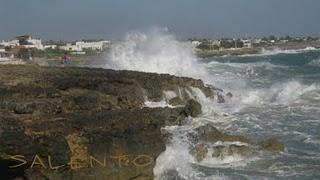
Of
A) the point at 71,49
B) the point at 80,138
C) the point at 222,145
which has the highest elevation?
the point at 80,138

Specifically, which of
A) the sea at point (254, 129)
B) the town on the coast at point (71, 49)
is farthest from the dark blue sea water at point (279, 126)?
the town on the coast at point (71, 49)

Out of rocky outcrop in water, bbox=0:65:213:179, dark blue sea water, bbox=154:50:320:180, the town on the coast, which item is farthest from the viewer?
the town on the coast

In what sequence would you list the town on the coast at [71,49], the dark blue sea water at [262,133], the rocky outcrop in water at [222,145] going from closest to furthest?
the dark blue sea water at [262,133] < the rocky outcrop in water at [222,145] < the town on the coast at [71,49]

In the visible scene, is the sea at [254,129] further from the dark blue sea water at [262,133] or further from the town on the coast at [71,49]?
the town on the coast at [71,49]

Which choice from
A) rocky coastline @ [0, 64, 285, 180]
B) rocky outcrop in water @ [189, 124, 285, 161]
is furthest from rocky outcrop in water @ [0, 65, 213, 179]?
rocky outcrop in water @ [189, 124, 285, 161]

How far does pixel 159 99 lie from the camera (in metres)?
18.7

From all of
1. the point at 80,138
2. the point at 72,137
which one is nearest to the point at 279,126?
the point at 80,138

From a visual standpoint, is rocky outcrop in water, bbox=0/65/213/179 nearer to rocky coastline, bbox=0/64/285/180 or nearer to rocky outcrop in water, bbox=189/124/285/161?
rocky coastline, bbox=0/64/285/180

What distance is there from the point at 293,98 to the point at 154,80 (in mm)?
6106

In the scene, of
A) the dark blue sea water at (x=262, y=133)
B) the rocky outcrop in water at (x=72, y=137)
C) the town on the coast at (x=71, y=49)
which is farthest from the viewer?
the town on the coast at (x=71, y=49)

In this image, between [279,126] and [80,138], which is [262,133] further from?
[80,138]

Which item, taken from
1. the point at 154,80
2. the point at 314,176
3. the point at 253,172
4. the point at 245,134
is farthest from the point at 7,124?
the point at 154,80

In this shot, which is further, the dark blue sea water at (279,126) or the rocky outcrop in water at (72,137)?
the dark blue sea water at (279,126)

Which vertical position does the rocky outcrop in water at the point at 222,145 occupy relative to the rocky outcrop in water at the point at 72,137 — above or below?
below
